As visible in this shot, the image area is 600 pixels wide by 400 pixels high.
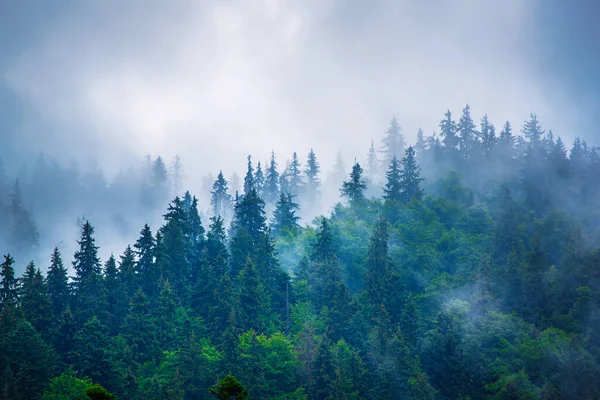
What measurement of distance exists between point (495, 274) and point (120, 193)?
406 ft

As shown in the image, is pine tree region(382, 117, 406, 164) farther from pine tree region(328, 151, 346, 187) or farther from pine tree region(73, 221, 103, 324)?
pine tree region(73, 221, 103, 324)

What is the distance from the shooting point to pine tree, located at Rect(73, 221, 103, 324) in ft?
229

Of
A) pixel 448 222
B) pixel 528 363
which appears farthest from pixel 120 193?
pixel 528 363

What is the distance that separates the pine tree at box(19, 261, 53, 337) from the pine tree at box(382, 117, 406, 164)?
98.4 metres

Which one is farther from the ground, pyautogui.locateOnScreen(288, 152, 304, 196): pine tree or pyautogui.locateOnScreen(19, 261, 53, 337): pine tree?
pyautogui.locateOnScreen(288, 152, 304, 196): pine tree

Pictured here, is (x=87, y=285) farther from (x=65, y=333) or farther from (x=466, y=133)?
(x=466, y=133)

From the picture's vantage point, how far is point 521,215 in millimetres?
93562

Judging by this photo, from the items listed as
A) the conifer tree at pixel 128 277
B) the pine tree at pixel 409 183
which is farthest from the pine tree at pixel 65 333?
the pine tree at pixel 409 183

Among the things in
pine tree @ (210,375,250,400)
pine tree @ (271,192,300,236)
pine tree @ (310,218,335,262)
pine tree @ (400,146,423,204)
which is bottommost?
pine tree @ (210,375,250,400)

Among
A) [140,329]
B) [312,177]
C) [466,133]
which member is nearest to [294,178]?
[312,177]

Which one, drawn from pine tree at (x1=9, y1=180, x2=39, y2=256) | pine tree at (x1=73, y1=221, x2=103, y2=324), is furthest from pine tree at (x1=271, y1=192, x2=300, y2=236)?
pine tree at (x1=9, y1=180, x2=39, y2=256)

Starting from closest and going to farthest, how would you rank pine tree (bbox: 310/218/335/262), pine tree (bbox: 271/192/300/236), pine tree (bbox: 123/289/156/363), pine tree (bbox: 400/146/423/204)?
pine tree (bbox: 123/289/156/363) < pine tree (bbox: 310/218/335/262) < pine tree (bbox: 271/192/300/236) < pine tree (bbox: 400/146/423/204)

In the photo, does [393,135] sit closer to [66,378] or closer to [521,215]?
[521,215]

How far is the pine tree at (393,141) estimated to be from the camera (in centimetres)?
14888
